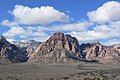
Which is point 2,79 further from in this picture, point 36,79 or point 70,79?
point 70,79

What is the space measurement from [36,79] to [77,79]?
52.2 ft

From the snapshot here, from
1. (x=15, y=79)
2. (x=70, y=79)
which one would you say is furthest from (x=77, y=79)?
(x=15, y=79)

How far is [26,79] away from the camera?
133625 mm

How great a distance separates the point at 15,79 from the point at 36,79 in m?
7.88

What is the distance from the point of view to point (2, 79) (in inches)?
5128

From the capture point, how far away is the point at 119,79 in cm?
13450

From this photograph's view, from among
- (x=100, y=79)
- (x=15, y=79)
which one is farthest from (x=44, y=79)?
(x=100, y=79)

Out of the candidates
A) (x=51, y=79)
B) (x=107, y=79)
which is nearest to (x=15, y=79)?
(x=51, y=79)

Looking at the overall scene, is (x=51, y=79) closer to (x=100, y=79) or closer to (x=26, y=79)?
(x=26, y=79)

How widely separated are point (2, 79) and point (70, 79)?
25.9 meters

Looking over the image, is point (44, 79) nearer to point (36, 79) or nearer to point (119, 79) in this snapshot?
point (36, 79)

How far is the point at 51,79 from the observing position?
13450cm

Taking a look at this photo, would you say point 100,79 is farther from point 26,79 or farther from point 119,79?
point 26,79

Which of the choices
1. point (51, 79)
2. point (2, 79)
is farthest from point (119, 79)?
point (2, 79)
